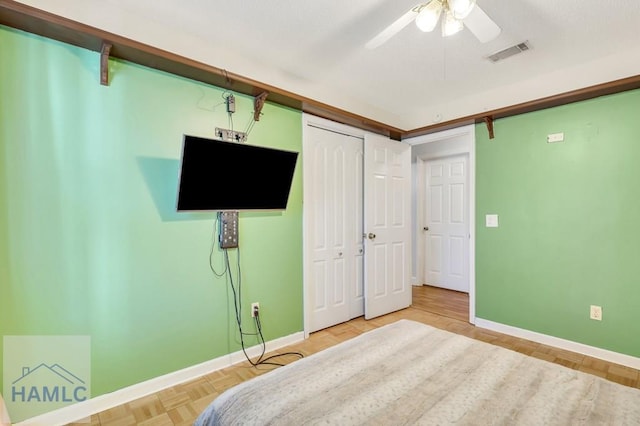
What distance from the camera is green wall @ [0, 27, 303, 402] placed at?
63.7 inches

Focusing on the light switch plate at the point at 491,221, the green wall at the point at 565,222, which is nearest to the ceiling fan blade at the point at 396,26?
the green wall at the point at 565,222

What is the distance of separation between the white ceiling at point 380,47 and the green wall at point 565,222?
1.14 feet

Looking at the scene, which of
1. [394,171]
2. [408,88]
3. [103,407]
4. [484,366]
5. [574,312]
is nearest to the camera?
[484,366]

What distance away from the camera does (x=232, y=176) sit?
2176mm

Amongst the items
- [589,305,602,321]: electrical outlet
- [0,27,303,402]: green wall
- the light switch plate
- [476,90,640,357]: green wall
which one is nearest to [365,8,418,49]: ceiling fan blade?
[0,27,303,402]: green wall

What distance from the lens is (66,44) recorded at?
1.73 m

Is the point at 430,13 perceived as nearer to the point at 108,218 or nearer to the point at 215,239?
the point at 215,239

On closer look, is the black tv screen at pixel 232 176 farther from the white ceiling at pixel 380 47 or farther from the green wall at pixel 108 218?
the white ceiling at pixel 380 47

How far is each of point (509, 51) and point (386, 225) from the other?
6.50ft

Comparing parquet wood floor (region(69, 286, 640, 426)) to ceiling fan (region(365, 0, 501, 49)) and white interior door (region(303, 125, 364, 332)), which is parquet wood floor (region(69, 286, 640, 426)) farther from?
ceiling fan (region(365, 0, 501, 49))

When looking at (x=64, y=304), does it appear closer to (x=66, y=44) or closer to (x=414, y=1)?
(x=66, y=44)

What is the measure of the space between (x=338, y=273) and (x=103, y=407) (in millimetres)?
2131

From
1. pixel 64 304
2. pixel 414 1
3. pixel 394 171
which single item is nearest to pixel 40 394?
pixel 64 304

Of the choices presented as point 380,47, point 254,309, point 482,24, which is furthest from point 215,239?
point 482,24
